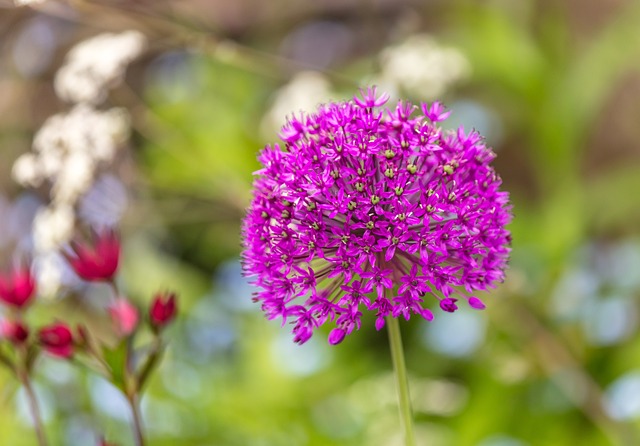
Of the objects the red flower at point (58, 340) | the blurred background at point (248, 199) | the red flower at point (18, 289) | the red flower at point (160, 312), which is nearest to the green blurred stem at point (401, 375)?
the red flower at point (160, 312)

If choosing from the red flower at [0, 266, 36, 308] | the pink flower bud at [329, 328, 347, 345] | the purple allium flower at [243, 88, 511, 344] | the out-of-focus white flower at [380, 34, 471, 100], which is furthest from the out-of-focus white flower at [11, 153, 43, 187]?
the pink flower bud at [329, 328, 347, 345]

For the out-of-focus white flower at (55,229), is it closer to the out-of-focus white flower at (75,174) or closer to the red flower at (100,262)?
the out-of-focus white flower at (75,174)

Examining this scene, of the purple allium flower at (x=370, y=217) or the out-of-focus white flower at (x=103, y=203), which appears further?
the out-of-focus white flower at (x=103, y=203)

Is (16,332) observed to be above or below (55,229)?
below

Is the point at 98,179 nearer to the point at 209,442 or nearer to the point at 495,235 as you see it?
the point at 209,442

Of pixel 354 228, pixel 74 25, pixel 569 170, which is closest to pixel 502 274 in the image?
pixel 354 228

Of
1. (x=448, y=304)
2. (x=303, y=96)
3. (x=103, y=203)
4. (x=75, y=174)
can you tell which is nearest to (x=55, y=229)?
(x=75, y=174)

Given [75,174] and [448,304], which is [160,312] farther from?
[75,174]
